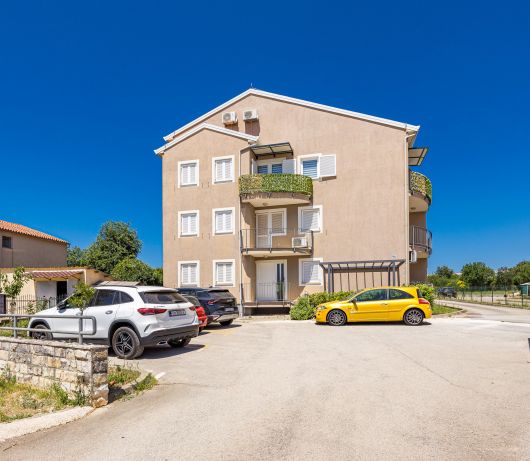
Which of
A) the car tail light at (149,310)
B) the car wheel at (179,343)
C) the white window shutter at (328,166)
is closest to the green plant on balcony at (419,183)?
the white window shutter at (328,166)

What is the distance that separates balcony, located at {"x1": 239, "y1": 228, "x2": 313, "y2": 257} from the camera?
23312 mm

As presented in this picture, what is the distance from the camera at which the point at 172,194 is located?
25766mm

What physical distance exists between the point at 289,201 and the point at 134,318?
15.7 metres

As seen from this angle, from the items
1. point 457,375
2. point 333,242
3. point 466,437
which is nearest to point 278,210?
point 333,242

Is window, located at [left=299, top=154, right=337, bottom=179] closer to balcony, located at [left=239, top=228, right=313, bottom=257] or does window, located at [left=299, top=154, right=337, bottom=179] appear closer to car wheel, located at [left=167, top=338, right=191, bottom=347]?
balcony, located at [left=239, top=228, right=313, bottom=257]

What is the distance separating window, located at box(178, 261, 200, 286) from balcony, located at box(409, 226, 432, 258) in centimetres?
1258

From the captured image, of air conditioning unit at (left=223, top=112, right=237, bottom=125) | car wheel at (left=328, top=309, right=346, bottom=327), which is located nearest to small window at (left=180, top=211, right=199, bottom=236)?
air conditioning unit at (left=223, top=112, right=237, bottom=125)

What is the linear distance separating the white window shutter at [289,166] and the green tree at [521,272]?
65.2m

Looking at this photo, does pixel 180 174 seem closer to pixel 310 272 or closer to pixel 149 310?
pixel 310 272

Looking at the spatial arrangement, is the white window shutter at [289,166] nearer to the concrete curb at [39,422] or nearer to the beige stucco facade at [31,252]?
the concrete curb at [39,422]

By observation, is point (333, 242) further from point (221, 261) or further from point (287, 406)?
point (287, 406)

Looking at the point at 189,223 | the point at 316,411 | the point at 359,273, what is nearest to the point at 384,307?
the point at 359,273

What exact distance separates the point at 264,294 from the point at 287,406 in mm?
18855

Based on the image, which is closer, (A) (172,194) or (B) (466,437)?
(B) (466,437)
